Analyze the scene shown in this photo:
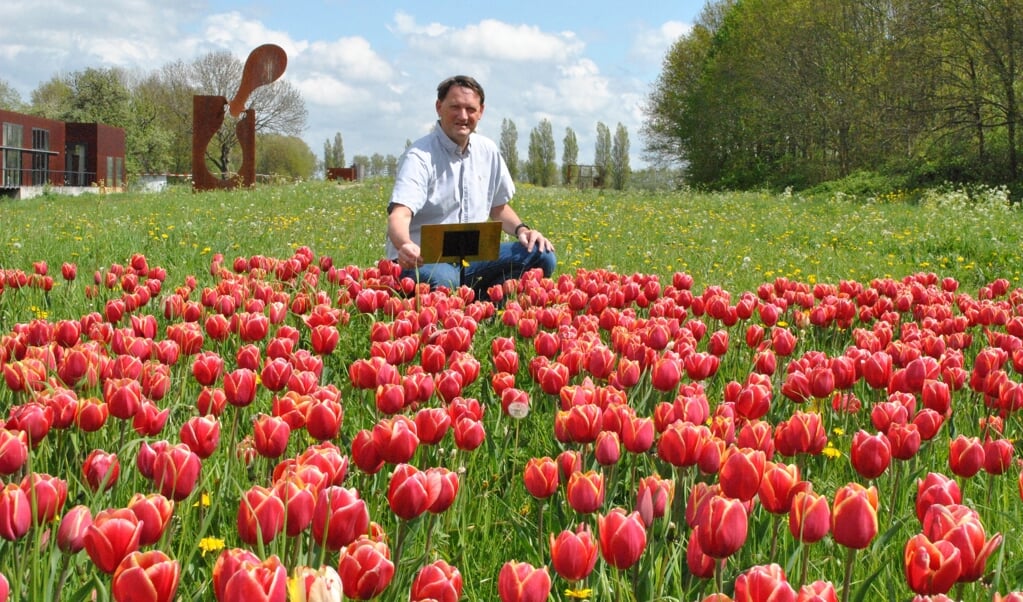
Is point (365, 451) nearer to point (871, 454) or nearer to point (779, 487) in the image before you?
point (779, 487)

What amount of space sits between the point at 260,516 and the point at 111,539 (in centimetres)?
24

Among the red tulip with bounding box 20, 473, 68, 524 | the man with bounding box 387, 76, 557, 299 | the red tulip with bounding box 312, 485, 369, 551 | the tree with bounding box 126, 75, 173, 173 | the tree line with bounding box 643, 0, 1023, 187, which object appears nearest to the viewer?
the red tulip with bounding box 312, 485, 369, 551

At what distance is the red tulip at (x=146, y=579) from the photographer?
3.99ft

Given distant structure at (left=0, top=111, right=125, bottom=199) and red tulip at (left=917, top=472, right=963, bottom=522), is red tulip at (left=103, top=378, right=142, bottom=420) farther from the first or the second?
distant structure at (left=0, top=111, right=125, bottom=199)

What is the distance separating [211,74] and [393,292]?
61082 mm

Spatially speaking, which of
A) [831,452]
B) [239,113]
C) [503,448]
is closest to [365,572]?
[503,448]

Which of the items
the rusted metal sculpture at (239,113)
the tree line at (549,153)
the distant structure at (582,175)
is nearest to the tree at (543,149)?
the tree line at (549,153)

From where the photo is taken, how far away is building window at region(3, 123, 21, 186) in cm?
4913

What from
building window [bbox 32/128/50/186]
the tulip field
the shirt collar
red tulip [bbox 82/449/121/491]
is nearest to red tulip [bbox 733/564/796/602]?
the tulip field

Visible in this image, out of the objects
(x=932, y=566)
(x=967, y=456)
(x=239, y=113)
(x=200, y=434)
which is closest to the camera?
(x=932, y=566)

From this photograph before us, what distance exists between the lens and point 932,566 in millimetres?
1476

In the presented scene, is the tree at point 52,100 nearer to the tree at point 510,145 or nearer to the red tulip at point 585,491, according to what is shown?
the tree at point 510,145

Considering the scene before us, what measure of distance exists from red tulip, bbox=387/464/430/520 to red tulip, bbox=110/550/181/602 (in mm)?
486

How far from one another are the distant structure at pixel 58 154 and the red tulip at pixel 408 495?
51.1 meters
